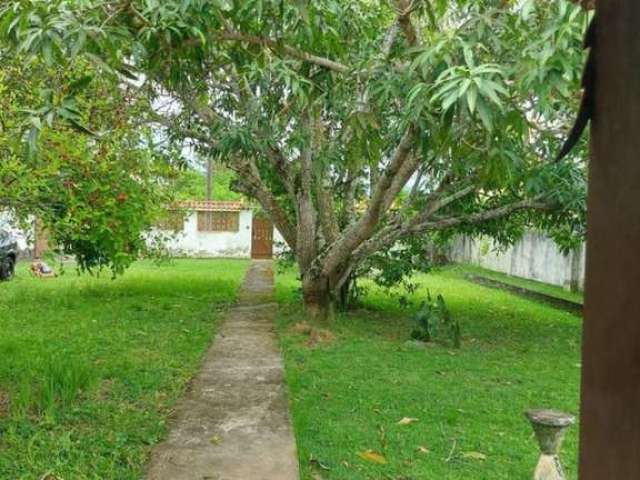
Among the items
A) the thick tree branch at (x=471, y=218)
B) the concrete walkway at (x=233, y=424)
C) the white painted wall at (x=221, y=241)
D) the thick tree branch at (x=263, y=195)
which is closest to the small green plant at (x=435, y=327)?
the thick tree branch at (x=471, y=218)

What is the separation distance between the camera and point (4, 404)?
5.08 metres

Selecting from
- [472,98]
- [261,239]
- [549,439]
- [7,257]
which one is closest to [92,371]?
[549,439]

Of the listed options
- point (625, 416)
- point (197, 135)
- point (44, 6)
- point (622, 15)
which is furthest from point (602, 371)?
point (197, 135)

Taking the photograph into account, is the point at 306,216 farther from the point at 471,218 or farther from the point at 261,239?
the point at 261,239

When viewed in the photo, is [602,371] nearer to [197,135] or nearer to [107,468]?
[107,468]

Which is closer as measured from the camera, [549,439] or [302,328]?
[549,439]

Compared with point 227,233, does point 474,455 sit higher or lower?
lower

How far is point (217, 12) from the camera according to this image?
379 cm

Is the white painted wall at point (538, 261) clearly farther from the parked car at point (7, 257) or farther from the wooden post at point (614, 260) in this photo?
the wooden post at point (614, 260)

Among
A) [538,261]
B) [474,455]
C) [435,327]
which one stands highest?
[538,261]

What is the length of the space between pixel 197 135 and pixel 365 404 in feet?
16.9

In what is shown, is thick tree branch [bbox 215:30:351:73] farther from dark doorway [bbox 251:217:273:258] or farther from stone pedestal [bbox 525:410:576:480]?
dark doorway [bbox 251:217:273:258]

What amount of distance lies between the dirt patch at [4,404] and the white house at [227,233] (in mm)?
20976

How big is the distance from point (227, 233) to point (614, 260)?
2650 cm
